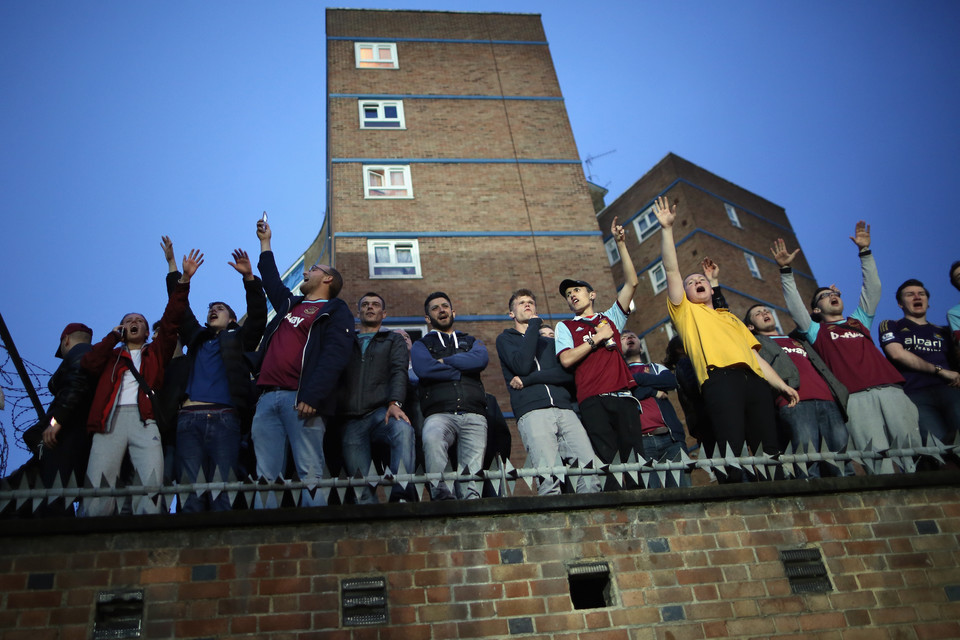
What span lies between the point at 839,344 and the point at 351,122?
15331 mm

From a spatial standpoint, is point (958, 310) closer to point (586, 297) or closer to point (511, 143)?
point (586, 297)

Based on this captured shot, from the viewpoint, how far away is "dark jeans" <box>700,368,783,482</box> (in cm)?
568

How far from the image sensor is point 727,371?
232 inches

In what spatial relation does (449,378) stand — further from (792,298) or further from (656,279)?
(656,279)

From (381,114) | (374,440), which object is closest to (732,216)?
(381,114)

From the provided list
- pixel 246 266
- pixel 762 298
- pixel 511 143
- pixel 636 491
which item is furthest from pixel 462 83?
pixel 636 491

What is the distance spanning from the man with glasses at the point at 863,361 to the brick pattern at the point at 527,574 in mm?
867

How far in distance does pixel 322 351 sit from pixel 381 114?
50.6ft

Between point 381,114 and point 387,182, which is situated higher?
point 381,114

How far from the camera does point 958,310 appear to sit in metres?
7.13

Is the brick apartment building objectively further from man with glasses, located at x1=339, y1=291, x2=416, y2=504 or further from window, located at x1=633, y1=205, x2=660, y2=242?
man with glasses, located at x1=339, y1=291, x2=416, y2=504

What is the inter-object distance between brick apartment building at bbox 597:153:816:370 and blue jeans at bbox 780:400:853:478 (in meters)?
15.2

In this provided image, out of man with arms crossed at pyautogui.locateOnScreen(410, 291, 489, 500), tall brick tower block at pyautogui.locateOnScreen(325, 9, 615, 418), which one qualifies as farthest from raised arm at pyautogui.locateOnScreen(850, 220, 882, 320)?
tall brick tower block at pyautogui.locateOnScreen(325, 9, 615, 418)

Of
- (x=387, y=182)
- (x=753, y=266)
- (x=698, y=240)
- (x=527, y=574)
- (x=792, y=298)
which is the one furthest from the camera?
(x=753, y=266)
